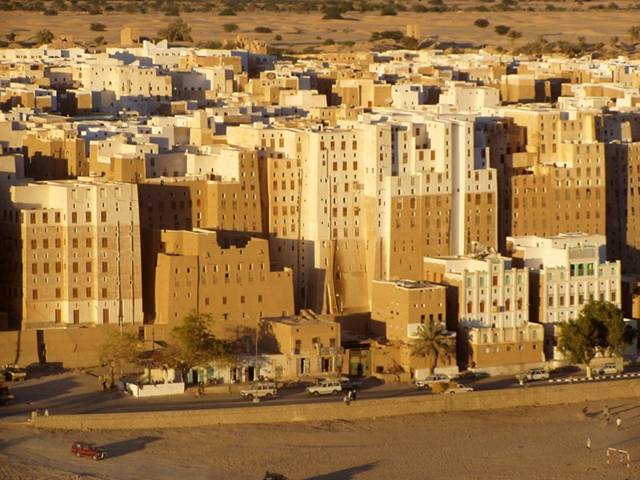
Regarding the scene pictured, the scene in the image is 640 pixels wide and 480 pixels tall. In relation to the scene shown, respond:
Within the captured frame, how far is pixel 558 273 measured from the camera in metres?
72.9

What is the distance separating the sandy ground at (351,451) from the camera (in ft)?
197

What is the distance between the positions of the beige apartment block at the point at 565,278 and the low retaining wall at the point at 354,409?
3631mm

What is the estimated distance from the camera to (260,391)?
219 feet

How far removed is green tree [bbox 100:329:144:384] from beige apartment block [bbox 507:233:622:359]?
11.2m

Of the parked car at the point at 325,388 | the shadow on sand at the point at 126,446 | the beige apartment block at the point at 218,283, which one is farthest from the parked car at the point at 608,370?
the shadow on sand at the point at 126,446

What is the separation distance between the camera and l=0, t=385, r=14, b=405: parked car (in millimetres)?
64750

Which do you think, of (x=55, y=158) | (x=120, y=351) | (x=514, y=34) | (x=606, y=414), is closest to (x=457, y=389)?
(x=606, y=414)

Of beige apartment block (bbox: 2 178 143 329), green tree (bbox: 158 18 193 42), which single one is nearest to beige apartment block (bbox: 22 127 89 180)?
beige apartment block (bbox: 2 178 143 329)

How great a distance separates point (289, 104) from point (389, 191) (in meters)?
21.7

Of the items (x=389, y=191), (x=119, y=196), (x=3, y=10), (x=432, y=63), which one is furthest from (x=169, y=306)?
(x=3, y=10)

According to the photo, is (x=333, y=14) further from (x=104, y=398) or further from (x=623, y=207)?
(x=104, y=398)

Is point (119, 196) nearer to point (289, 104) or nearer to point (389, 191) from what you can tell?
point (389, 191)

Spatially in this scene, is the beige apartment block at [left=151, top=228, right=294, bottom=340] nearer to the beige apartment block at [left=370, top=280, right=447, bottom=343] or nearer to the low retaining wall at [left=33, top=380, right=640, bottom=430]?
the beige apartment block at [left=370, top=280, right=447, bottom=343]

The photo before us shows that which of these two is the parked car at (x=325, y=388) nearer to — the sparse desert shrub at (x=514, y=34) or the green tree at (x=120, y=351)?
the green tree at (x=120, y=351)
